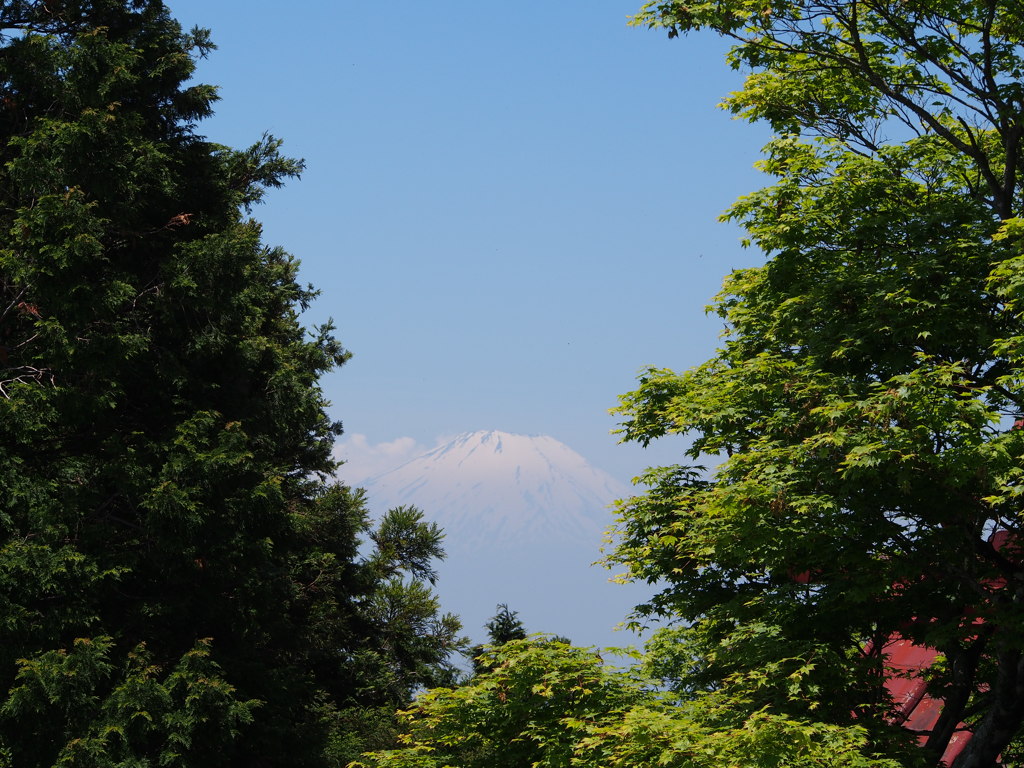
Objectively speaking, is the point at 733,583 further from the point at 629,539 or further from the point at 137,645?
the point at 137,645

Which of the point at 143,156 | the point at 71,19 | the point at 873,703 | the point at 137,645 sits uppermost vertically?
the point at 71,19

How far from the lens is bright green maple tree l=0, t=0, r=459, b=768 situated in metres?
16.6

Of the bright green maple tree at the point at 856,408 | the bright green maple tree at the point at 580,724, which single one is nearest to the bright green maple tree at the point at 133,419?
the bright green maple tree at the point at 580,724

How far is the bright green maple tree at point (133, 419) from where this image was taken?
16578mm

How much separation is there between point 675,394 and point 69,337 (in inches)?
405

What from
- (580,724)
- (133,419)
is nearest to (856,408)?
(580,724)

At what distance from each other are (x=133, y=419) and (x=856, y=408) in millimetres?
13421

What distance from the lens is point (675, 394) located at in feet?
55.1

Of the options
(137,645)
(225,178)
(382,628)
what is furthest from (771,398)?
(382,628)

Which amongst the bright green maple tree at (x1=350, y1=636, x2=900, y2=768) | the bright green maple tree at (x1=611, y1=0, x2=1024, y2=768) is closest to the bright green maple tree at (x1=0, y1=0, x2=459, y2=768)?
the bright green maple tree at (x1=350, y1=636, x2=900, y2=768)

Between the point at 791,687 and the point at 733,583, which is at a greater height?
the point at 733,583

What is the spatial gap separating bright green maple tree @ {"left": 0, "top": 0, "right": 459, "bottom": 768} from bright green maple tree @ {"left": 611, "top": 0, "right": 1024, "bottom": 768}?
758cm

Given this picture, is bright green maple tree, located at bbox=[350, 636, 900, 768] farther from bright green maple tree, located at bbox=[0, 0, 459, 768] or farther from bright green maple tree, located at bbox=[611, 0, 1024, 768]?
bright green maple tree, located at bbox=[0, 0, 459, 768]

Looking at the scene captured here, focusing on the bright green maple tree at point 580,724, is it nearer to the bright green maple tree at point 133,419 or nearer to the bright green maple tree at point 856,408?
the bright green maple tree at point 856,408
